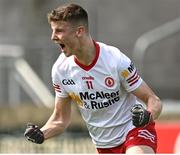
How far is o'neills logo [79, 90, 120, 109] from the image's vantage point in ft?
24.5

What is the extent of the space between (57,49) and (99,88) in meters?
6.98

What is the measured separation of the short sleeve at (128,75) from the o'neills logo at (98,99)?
0.45 ft

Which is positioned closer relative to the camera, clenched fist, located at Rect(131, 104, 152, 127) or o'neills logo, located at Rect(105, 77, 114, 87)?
clenched fist, located at Rect(131, 104, 152, 127)

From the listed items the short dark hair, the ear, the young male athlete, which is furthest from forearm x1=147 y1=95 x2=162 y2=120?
the short dark hair

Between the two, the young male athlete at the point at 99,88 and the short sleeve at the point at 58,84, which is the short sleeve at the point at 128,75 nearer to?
the young male athlete at the point at 99,88

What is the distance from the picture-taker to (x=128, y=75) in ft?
24.1

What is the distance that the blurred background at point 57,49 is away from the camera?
13172mm

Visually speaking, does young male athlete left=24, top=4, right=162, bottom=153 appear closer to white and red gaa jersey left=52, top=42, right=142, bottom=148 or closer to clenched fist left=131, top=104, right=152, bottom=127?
white and red gaa jersey left=52, top=42, right=142, bottom=148

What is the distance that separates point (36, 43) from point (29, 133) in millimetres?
7696

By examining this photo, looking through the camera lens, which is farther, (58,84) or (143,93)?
(58,84)

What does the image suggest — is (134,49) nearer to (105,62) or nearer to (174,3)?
(174,3)

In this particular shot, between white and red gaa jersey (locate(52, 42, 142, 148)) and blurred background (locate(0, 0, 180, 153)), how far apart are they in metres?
4.92

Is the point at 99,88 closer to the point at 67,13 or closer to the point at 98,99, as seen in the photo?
the point at 98,99

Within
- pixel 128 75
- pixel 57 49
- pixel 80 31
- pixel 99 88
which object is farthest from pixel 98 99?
pixel 57 49
